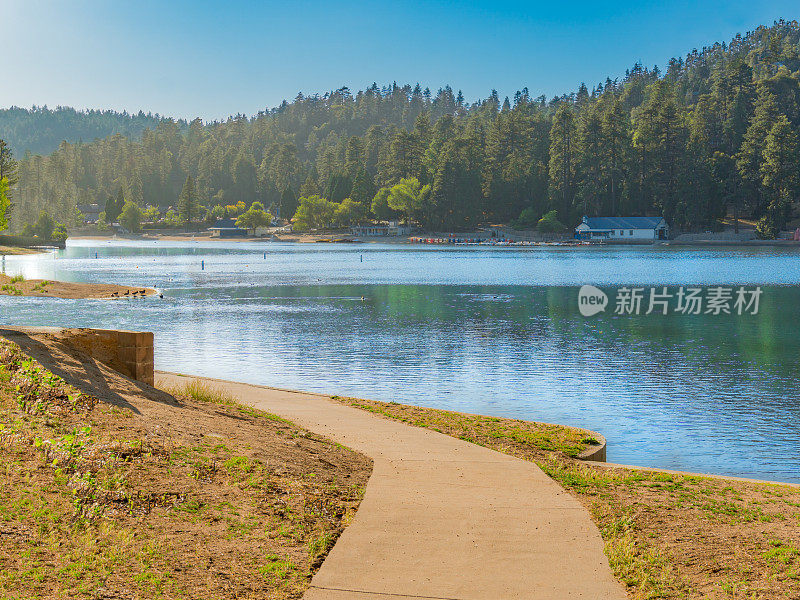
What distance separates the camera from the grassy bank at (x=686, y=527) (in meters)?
7.66

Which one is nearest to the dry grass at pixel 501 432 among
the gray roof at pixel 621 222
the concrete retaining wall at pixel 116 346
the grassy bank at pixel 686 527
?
the grassy bank at pixel 686 527

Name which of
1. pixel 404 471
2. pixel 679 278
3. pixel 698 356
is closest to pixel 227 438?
pixel 404 471

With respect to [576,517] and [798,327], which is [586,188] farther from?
[576,517]

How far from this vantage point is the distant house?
172m

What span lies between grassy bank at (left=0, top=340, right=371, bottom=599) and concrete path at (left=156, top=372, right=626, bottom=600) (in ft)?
1.12

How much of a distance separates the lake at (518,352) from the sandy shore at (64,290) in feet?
7.71

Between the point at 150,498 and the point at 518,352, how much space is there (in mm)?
25270

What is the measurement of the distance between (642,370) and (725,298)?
35.1 m

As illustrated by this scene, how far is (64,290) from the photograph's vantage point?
60.3 metres

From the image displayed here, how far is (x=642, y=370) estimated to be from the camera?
28.7 metres

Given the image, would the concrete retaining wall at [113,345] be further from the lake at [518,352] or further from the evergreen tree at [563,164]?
the evergreen tree at [563,164]

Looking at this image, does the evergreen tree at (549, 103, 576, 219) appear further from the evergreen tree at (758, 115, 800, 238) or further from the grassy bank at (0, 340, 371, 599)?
the grassy bank at (0, 340, 371, 599)

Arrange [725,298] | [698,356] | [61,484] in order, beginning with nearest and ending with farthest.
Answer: [61,484] < [698,356] < [725,298]

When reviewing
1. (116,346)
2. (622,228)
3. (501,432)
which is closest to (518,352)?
(501,432)
